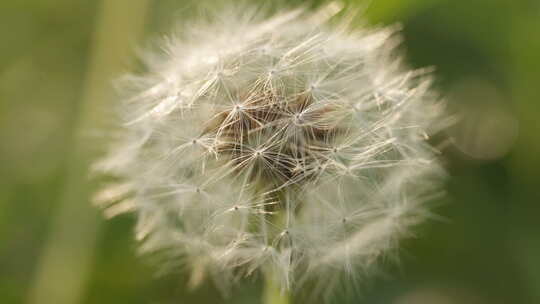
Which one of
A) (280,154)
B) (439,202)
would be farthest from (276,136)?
(439,202)

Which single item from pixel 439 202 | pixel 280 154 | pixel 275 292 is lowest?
pixel 275 292

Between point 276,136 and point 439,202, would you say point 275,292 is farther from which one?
point 439,202

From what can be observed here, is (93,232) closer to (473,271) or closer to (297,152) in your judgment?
(297,152)

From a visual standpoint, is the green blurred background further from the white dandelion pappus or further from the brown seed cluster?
the brown seed cluster

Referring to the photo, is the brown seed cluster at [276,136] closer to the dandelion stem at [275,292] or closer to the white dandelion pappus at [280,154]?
the white dandelion pappus at [280,154]

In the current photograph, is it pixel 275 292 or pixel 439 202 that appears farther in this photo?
pixel 439 202

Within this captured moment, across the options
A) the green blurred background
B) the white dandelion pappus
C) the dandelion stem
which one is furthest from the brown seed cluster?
the green blurred background
